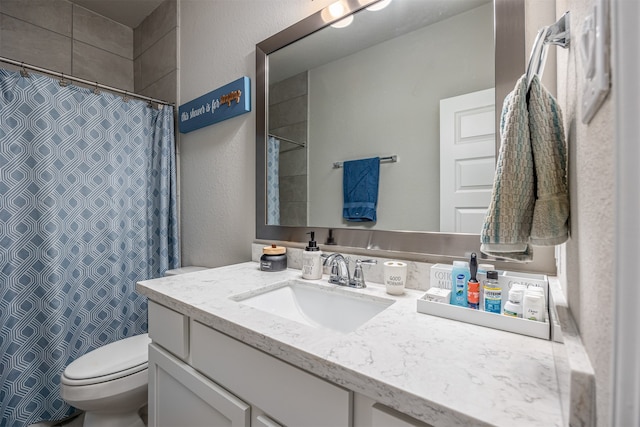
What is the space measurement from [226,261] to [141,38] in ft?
6.36

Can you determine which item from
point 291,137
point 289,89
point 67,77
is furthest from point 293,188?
point 67,77

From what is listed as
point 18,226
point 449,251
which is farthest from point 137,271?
point 449,251

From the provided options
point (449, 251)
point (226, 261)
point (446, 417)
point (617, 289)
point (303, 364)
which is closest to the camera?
point (617, 289)

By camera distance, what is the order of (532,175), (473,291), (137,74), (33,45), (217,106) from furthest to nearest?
(137,74) → (33,45) → (217,106) → (473,291) → (532,175)

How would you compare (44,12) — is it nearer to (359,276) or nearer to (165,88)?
(165,88)

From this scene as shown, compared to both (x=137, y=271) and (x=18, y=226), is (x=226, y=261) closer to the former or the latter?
(x=137, y=271)

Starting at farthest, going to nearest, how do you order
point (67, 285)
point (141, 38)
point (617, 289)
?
point (141, 38), point (67, 285), point (617, 289)

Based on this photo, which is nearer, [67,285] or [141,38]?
[67,285]

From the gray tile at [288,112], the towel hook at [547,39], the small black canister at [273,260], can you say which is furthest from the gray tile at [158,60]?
the towel hook at [547,39]

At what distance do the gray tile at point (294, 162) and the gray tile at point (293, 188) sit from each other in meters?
0.02

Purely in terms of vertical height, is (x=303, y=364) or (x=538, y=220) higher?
(x=538, y=220)

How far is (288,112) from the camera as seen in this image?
1303mm

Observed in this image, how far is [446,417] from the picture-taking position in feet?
1.23

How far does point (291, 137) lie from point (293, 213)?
34cm
